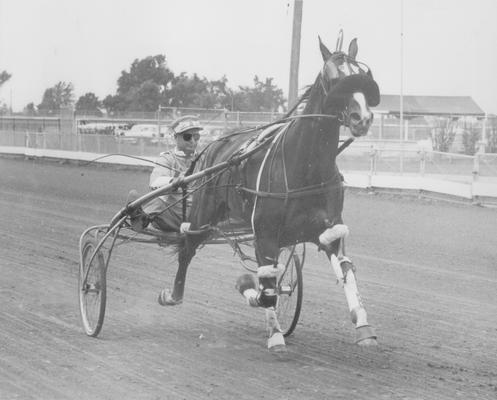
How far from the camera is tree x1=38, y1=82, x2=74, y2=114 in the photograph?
3126 centimetres

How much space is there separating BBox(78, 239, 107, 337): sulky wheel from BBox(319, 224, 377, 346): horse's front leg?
5.53 feet

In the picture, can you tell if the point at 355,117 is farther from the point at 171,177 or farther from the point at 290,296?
the point at 171,177

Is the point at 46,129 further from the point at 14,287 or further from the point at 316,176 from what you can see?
the point at 316,176

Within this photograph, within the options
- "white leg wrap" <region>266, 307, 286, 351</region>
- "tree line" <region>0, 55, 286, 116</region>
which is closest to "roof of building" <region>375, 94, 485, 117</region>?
"tree line" <region>0, 55, 286, 116</region>

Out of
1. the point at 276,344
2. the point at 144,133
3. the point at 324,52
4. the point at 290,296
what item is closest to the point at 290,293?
the point at 290,296

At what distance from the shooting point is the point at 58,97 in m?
32.4

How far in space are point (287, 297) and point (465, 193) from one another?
34.8 feet

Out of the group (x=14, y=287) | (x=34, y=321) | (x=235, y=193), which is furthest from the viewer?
(x=14, y=287)

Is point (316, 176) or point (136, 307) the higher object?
point (316, 176)

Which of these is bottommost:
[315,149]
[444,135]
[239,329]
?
[239,329]

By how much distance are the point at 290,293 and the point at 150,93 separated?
28.1m

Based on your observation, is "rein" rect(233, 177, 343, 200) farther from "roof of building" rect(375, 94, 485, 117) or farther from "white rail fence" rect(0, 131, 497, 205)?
"roof of building" rect(375, 94, 485, 117)

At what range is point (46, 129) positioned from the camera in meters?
32.0

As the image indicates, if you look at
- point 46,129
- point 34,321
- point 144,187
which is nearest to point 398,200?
point 144,187
